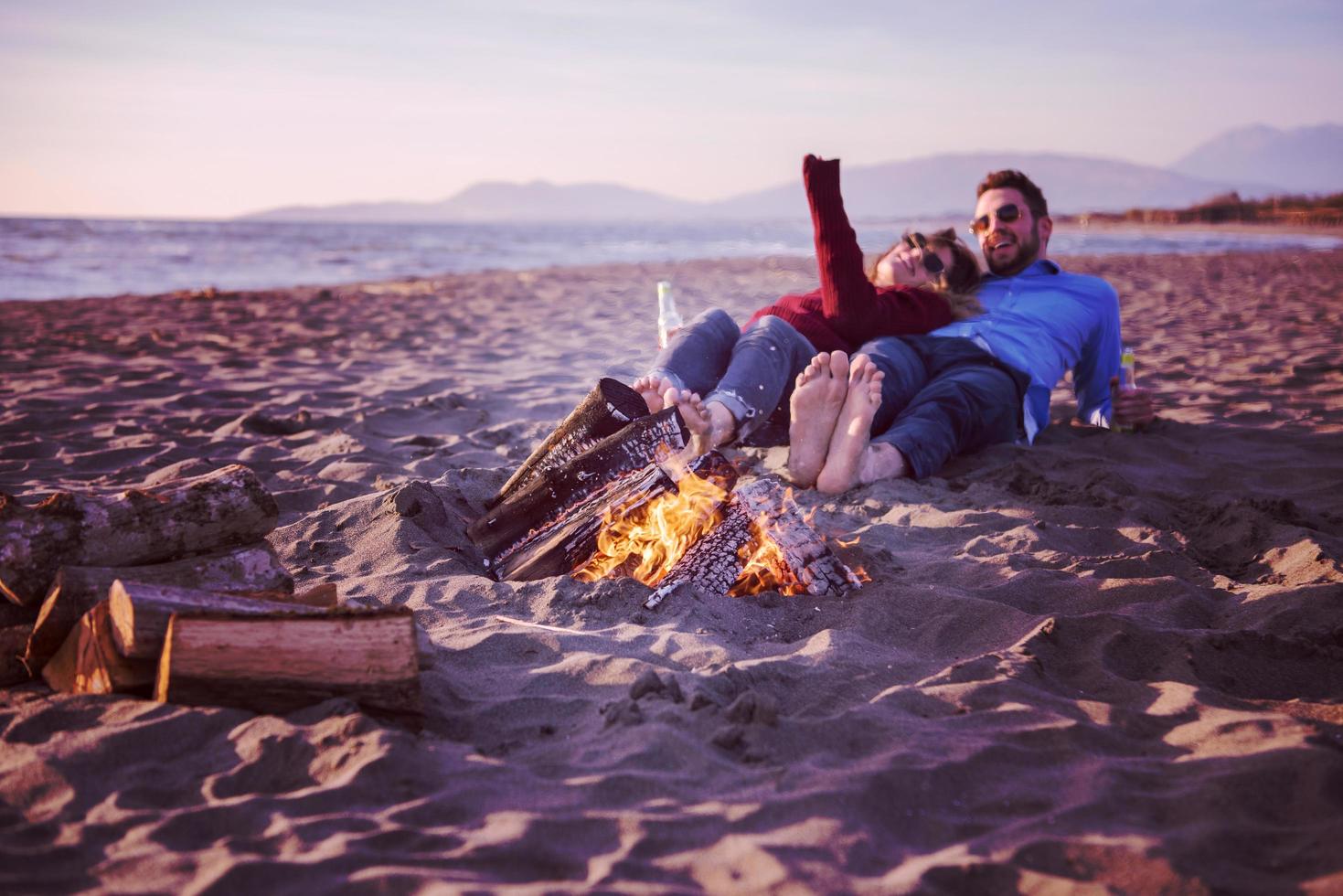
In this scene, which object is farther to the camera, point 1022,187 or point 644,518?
point 1022,187

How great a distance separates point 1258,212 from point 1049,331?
35.7 metres

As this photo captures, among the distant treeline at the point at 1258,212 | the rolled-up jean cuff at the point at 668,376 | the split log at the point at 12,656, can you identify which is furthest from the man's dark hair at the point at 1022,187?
the distant treeline at the point at 1258,212

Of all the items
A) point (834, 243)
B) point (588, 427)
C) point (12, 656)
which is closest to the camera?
point (12, 656)

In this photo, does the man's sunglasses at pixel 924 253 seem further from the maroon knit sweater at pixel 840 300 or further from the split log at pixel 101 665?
the split log at pixel 101 665

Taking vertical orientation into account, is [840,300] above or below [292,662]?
above

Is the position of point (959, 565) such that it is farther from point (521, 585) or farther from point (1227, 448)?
point (1227, 448)

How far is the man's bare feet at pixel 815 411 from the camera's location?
390 cm

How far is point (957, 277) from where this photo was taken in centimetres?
542

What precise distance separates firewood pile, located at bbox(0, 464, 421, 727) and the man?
7.51ft

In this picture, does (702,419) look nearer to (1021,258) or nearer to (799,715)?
(799,715)

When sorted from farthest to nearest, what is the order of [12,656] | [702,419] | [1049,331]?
[1049,331] < [702,419] < [12,656]

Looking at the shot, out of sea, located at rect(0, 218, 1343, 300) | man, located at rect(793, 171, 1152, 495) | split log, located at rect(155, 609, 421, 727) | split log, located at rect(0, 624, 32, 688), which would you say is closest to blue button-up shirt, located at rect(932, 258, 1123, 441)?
man, located at rect(793, 171, 1152, 495)

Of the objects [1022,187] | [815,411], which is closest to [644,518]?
[815,411]

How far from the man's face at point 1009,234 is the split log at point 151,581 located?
4.49m
